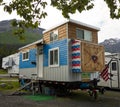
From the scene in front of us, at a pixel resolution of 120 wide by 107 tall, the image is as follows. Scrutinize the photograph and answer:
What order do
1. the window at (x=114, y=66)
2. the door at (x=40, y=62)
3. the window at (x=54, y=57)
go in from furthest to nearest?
the window at (x=114, y=66) < the door at (x=40, y=62) < the window at (x=54, y=57)

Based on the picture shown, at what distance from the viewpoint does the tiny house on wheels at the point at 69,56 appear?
15.0 meters

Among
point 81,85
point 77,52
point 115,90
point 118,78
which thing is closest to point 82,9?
point 77,52

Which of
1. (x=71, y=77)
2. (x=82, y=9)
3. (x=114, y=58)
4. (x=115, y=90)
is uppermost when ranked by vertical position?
(x=82, y=9)

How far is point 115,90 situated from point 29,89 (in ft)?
24.1

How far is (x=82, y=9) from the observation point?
8.67m

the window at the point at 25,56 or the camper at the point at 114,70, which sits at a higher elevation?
the window at the point at 25,56

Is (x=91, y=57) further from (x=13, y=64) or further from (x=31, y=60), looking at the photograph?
(x=13, y=64)

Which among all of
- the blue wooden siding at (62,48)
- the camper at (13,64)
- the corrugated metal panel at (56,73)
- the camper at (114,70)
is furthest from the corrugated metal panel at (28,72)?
the camper at (13,64)

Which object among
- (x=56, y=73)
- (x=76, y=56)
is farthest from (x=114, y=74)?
(x=76, y=56)

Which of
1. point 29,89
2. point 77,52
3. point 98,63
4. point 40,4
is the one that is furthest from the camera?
point 29,89

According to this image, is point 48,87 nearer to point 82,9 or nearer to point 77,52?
point 77,52

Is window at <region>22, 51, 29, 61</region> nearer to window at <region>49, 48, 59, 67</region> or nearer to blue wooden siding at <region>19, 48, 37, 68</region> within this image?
blue wooden siding at <region>19, 48, 37, 68</region>

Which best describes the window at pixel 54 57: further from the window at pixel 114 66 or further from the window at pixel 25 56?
the window at pixel 114 66

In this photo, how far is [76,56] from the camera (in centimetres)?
1501
